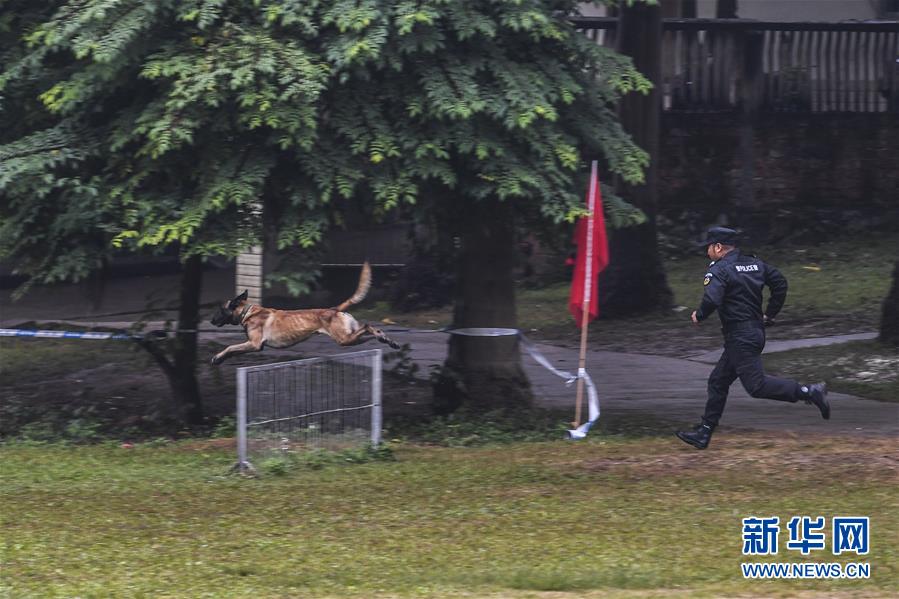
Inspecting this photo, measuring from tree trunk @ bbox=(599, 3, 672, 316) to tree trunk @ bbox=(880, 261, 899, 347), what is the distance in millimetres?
3769

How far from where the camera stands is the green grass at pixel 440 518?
244 inches

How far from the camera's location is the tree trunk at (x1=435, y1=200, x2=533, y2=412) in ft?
37.8

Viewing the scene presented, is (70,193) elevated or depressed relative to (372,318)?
elevated

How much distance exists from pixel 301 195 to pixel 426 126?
1108 millimetres

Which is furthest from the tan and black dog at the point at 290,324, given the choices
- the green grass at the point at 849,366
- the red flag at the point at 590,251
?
the green grass at the point at 849,366

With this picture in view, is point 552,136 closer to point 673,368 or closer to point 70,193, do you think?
point 70,193

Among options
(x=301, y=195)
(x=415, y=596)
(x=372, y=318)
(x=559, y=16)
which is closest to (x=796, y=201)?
(x=372, y=318)

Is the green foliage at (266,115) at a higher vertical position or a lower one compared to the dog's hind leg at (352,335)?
higher

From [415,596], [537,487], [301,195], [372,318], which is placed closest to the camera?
[415,596]

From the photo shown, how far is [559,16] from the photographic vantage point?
10.4 meters

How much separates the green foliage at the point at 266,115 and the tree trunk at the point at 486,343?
1382mm

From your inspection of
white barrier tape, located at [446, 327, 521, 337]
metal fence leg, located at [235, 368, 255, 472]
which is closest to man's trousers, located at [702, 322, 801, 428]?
white barrier tape, located at [446, 327, 521, 337]

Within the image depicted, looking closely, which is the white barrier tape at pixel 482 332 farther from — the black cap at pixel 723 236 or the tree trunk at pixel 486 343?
the black cap at pixel 723 236

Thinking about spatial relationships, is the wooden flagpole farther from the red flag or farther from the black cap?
the black cap
